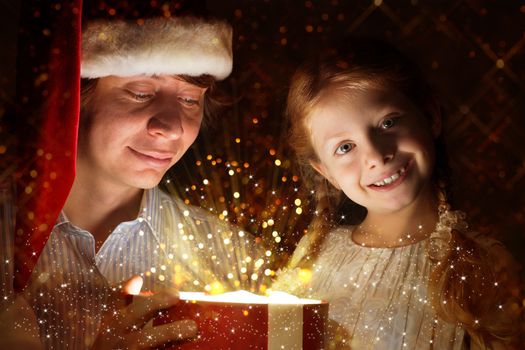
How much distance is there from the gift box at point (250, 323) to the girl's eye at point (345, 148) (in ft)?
1.15

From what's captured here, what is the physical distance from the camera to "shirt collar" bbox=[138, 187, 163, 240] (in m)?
1.15

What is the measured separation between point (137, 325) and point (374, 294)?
407mm

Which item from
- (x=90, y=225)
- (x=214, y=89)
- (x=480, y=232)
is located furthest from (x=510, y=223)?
(x=90, y=225)

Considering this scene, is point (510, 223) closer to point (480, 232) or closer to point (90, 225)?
point (480, 232)

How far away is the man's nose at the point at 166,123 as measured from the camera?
3.50 ft

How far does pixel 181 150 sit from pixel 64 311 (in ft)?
1.11

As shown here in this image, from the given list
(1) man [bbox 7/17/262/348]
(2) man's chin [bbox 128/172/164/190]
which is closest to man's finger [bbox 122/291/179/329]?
(1) man [bbox 7/17/262/348]

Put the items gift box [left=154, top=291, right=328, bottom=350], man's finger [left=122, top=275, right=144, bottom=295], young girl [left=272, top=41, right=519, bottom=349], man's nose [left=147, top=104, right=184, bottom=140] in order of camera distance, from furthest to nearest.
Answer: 1. man's nose [left=147, top=104, right=184, bottom=140]
2. young girl [left=272, top=41, right=519, bottom=349]
3. man's finger [left=122, top=275, right=144, bottom=295]
4. gift box [left=154, top=291, right=328, bottom=350]

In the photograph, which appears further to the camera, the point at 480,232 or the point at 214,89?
the point at 214,89

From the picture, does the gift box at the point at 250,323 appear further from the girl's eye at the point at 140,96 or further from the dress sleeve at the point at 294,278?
the girl's eye at the point at 140,96

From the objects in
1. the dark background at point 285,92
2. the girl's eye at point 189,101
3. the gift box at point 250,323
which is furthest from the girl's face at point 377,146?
the gift box at point 250,323

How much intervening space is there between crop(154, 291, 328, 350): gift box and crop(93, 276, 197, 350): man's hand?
0.04 ft

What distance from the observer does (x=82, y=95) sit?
3.61 feet

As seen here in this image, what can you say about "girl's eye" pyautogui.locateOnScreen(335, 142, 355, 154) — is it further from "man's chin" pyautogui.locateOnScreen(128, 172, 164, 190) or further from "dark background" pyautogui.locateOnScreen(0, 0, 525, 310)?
"man's chin" pyautogui.locateOnScreen(128, 172, 164, 190)
